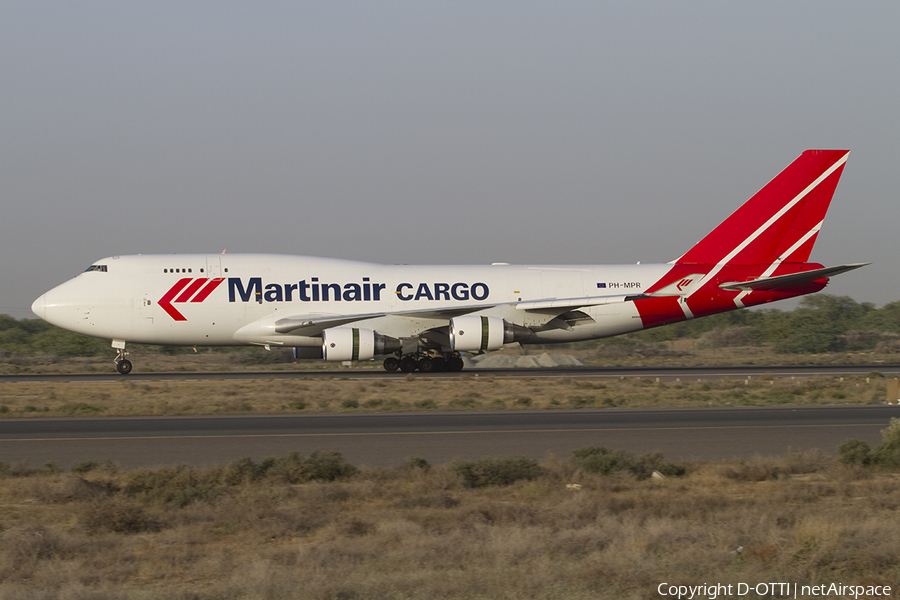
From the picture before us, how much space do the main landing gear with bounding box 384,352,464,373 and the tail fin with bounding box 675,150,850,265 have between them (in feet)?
29.5

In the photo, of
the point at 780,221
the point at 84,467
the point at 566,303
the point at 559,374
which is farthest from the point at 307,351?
the point at 84,467

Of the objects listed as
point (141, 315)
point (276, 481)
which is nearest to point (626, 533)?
point (276, 481)

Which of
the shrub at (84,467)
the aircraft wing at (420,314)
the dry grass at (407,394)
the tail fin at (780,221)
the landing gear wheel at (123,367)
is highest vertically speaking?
the tail fin at (780,221)

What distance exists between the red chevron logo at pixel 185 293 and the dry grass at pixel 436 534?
711 inches

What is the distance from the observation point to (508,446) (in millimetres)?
13875

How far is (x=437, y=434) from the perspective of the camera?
50.1 ft

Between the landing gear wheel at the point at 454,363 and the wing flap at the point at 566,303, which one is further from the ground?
the wing flap at the point at 566,303

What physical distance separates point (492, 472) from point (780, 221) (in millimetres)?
24547

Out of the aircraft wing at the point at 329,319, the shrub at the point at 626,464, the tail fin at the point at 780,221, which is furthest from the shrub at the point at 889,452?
the tail fin at the point at 780,221

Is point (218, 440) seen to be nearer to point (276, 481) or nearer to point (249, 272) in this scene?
point (276, 481)

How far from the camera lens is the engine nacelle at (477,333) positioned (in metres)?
28.1

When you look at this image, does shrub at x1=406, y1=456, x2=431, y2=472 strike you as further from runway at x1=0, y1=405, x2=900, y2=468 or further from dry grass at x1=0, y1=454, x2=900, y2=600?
runway at x1=0, y1=405, x2=900, y2=468

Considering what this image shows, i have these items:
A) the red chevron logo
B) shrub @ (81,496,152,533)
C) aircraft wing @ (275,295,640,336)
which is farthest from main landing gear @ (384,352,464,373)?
shrub @ (81,496,152,533)

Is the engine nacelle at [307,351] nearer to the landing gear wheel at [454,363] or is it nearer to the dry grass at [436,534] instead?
the landing gear wheel at [454,363]
